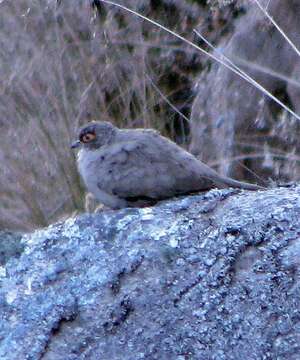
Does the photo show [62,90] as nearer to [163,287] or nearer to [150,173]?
[150,173]

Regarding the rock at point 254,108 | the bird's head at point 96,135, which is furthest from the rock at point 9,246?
the rock at point 254,108

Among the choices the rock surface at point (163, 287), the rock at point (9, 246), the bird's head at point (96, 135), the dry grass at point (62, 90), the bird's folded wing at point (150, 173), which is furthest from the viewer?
the dry grass at point (62, 90)

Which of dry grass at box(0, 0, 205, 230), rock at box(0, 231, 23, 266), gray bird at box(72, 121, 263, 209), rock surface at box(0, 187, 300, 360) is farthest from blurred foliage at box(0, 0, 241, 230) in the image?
rock surface at box(0, 187, 300, 360)

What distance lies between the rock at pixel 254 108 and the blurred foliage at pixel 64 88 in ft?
1.01

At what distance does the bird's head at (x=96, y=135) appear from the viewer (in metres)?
4.20

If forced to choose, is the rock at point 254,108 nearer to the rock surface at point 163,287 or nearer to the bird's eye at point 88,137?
the bird's eye at point 88,137

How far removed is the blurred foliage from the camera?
572 cm

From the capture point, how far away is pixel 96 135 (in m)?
4.26

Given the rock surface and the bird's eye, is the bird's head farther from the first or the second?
the rock surface

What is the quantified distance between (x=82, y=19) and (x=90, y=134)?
2.52 meters

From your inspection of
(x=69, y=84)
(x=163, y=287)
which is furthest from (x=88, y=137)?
(x=69, y=84)

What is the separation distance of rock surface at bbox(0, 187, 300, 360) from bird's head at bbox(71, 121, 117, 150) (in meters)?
1.36

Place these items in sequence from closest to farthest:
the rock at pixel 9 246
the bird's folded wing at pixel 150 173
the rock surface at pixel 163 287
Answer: the rock surface at pixel 163 287, the rock at pixel 9 246, the bird's folded wing at pixel 150 173

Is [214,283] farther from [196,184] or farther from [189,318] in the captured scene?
[196,184]
